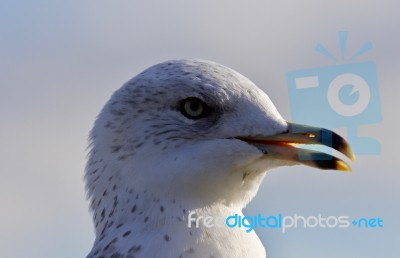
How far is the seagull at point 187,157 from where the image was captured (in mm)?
7008

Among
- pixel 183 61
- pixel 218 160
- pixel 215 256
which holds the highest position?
pixel 183 61

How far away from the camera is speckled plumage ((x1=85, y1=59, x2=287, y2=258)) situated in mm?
7000

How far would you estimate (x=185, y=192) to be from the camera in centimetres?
710

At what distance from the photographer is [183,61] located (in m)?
7.40

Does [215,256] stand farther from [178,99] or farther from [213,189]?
[178,99]

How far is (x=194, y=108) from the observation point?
727cm

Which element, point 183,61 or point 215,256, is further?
point 183,61

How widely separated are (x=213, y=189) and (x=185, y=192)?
0.17 metres

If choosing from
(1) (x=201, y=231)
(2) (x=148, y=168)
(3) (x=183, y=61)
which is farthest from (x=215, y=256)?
(3) (x=183, y=61)

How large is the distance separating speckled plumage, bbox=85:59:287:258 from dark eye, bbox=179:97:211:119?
33mm

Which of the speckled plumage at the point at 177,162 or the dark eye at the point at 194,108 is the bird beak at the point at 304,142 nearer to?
the speckled plumage at the point at 177,162

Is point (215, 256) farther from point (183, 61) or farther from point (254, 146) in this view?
point (183, 61)

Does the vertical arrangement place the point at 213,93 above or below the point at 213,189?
above

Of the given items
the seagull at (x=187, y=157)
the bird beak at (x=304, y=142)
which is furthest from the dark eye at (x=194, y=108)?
the bird beak at (x=304, y=142)
